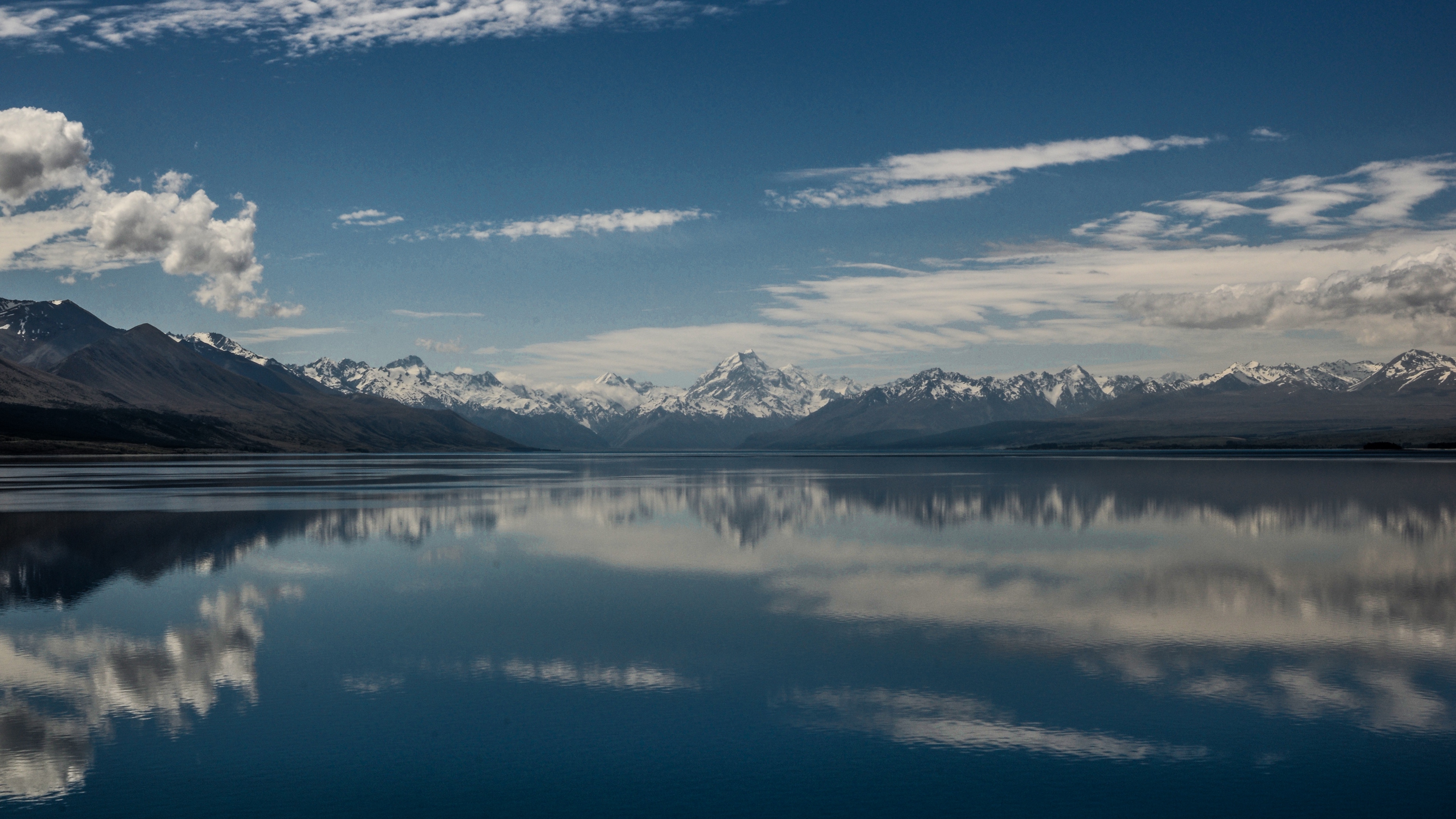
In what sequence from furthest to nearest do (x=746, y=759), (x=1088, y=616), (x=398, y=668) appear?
(x=1088, y=616) < (x=398, y=668) < (x=746, y=759)

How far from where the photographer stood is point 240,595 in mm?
38938

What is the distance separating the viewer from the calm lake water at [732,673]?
18016 millimetres

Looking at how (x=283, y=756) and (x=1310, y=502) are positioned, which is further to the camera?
(x=1310, y=502)

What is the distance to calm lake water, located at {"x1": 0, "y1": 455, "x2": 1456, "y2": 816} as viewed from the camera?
59.1ft

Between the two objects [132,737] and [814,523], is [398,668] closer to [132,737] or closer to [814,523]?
[132,737]

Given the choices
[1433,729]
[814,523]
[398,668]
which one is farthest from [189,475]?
[1433,729]

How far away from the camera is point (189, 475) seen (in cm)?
14538

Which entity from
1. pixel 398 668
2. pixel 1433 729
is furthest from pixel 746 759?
pixel 1433 729

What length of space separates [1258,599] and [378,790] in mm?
33174

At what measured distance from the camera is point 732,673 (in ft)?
86.5

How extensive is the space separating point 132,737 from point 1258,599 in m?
37.5

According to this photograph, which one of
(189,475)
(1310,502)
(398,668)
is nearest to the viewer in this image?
(398,668)

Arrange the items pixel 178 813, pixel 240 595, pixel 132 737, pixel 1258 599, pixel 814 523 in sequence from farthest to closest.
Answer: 1. pixel 814 523
2. pixel 240 595
3. pixel 1258 599
4. pixel 132 737
5. pixel 178 813

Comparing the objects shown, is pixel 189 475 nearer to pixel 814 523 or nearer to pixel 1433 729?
pixel 814 523
